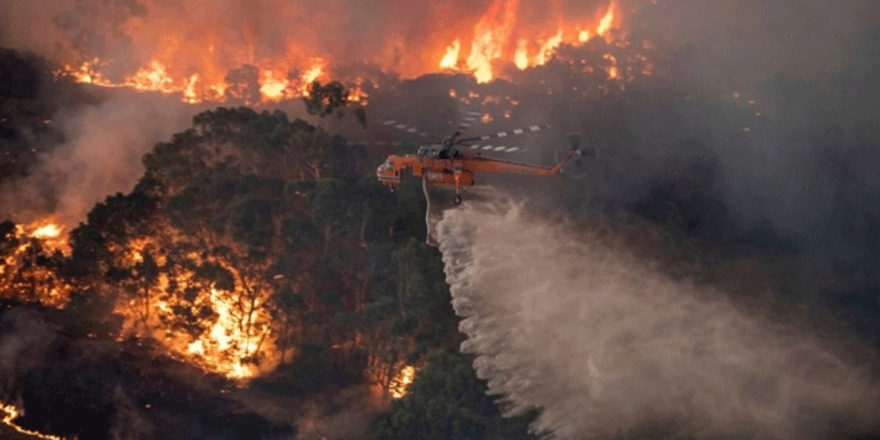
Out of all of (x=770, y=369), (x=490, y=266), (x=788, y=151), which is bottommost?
(x=770, y=369)

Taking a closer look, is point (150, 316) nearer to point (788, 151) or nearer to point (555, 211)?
point (555, 211)

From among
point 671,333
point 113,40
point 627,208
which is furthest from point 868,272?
point 113,40

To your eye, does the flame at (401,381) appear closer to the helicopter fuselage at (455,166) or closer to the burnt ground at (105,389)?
the burnt ground at (105,389)

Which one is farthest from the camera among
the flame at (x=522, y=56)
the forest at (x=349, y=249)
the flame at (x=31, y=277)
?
the flame at (x=522, y=56)

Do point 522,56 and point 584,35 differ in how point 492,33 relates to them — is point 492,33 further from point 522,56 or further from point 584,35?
point 584,35

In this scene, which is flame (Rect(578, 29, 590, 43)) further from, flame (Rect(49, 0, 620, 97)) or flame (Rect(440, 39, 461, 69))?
flame (Rect(440, 39, 461, 69))

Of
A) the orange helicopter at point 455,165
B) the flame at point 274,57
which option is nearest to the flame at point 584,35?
the flame at point 274,57
